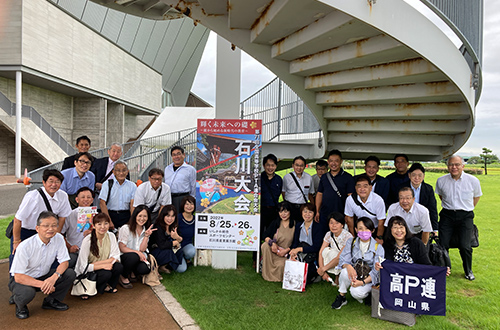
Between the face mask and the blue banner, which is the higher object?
the face mask

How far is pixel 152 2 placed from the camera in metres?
6.42

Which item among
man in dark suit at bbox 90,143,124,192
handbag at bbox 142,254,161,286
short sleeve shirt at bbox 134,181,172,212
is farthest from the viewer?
man in dark suit at bbox 90,143,124,192

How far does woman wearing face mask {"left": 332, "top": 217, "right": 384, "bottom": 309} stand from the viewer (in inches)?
145

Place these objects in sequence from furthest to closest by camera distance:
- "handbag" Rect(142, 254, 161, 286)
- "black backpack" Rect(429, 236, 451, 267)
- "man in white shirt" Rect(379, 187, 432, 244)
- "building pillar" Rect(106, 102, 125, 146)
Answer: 1. "building pillar" Rect(106, 102, 125, 146)
2. "handbag" Rect(142, 254, 161, 286)
3. "black backpack" Rect(429, 236, 451, 267)
4. "man in white shirt" Rect(379, 187, 432, 244)

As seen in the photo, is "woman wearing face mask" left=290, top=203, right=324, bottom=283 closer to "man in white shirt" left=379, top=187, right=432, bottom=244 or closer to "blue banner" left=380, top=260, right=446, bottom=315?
"man in white shirt" left=379, top=187, right=432, bottom=244

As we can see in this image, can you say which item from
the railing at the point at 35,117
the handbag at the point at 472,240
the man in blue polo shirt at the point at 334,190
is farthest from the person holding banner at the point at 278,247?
the railing at the point at 35,117

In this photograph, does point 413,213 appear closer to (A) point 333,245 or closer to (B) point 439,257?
(B) point 439,257

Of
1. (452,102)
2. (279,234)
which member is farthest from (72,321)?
(452,102)

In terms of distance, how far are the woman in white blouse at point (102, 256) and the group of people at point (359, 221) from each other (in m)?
1.87

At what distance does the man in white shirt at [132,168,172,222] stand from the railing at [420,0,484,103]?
3.82 m

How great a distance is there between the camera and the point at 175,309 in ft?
12.0

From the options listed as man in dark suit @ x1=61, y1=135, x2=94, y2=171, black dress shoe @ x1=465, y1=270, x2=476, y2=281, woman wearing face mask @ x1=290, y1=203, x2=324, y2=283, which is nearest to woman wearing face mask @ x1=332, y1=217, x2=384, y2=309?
woman wearing face mask @ x1=290, y1=203, x2=324, y2=283

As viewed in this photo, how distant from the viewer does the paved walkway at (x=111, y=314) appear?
3322 millimetres

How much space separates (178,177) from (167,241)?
1.02 m
